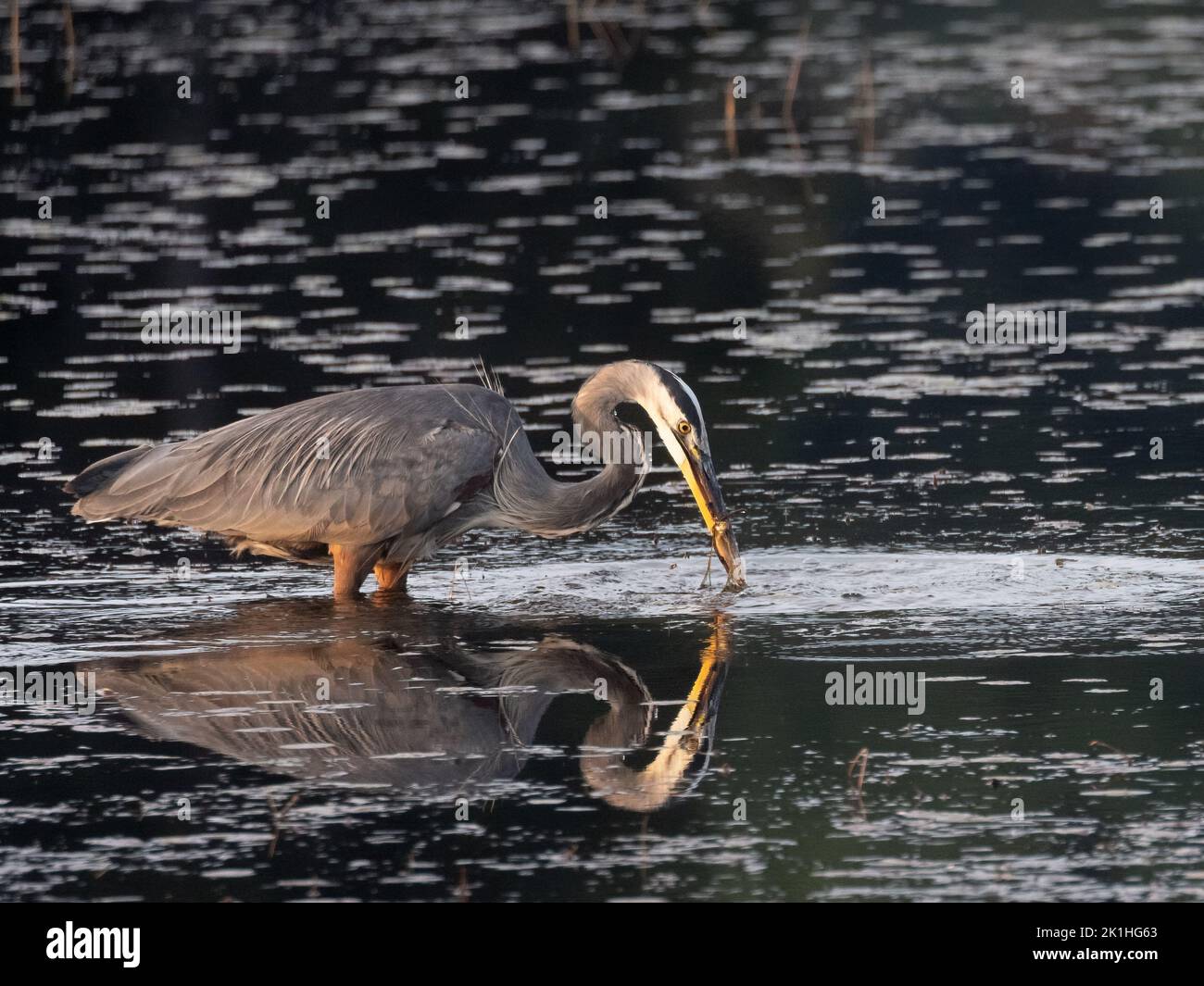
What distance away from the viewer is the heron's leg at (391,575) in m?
10.4

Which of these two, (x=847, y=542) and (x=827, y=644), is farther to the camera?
(x=847, y=542)

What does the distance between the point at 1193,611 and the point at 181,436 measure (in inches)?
242

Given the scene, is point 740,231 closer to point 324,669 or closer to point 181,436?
point 181,436

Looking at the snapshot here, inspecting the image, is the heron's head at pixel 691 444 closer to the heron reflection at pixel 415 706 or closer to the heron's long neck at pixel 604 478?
the heron's long neck at pixel 604 478

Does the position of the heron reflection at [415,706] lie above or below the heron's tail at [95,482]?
below

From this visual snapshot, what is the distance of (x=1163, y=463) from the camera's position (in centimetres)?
1226

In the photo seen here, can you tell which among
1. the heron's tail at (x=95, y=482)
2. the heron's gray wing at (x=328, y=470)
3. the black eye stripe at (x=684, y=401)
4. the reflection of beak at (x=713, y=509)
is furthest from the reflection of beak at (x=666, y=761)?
the heron's tail at (x=95, y=482)

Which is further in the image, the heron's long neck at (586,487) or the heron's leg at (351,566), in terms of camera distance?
the heron's long neck at (586,487)

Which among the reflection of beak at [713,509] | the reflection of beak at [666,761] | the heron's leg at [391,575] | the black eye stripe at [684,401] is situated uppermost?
the black eye stripe at [684,401]

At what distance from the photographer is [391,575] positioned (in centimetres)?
1042

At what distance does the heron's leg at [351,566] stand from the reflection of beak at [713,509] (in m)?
1.50

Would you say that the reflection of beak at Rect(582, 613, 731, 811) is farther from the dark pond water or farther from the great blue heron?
the great blue heron
